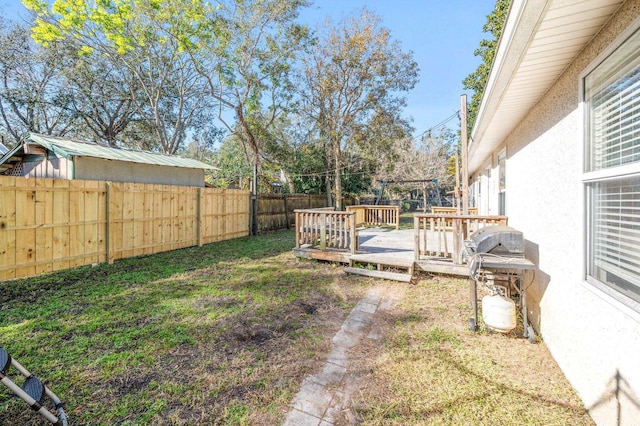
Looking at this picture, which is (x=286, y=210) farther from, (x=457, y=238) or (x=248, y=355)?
(x=248, y=355)

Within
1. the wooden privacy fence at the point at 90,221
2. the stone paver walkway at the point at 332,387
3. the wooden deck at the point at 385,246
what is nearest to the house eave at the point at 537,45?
the wooden deck at the point at 385,246

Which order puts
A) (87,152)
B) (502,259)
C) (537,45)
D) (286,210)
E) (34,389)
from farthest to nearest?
(286,210) < (87,152) < (502,259) < (537,45) < (34,389)

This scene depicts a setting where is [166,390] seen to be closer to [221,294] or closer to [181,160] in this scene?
[221,294]

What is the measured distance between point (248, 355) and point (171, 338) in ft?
3.18

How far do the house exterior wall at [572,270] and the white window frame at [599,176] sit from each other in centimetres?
2

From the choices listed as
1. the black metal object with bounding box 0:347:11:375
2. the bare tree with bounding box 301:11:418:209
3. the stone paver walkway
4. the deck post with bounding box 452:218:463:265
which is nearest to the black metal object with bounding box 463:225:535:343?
the stone paver walkway

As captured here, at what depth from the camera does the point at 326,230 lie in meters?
6.63

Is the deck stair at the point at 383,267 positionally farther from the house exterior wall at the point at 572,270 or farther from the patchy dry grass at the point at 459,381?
the house exterior wall at the point at 572,270

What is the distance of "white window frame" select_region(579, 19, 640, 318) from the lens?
161 cm

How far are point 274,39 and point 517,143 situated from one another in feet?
47.4

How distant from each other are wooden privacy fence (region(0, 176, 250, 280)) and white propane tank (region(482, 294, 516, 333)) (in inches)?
295

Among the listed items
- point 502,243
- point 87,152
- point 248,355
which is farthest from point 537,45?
point 87,152

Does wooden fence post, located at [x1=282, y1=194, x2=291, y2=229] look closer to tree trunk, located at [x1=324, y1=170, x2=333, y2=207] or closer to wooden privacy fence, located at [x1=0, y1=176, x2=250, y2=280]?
wooden privacy fence, located at [x1=0, y1=176, x2=250, y2=280]

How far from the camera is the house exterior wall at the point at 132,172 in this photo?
831 centimetres
